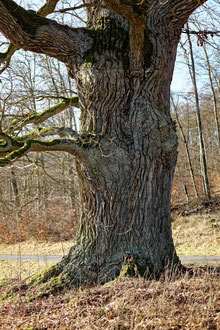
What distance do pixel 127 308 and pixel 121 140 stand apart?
2591mm

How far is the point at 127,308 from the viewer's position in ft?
12.1

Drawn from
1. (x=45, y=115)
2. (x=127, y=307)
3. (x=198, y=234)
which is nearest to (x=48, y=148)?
(x=45, y=115)

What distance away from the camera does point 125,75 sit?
16.9 feet

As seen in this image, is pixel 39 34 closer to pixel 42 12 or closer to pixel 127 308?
pixel 42 12

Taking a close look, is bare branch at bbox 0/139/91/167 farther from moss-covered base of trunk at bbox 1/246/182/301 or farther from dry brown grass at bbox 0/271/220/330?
dry brown grass at bbox 0/271/220/330

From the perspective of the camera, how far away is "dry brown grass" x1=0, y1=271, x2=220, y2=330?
340 centimetres

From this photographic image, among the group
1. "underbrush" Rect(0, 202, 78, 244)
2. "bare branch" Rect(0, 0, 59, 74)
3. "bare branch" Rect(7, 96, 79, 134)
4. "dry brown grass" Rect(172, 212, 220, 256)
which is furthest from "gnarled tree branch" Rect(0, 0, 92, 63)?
"underbrush" Rect(0, 202, 78, 244)

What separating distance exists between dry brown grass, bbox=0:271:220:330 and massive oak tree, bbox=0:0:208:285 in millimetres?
649

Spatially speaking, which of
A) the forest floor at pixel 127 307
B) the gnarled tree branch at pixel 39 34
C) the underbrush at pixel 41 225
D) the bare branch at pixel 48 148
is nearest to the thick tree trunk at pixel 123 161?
the bare branch at pixel 48 148

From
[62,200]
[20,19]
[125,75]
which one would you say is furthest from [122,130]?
[62,200]

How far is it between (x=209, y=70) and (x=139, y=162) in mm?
10904

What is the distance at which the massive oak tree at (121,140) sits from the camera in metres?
4.95

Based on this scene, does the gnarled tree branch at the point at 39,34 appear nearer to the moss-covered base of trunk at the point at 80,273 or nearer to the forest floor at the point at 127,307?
the moss-covered base of trunk at the point at 80,273

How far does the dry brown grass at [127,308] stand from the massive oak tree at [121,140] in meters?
0.65
